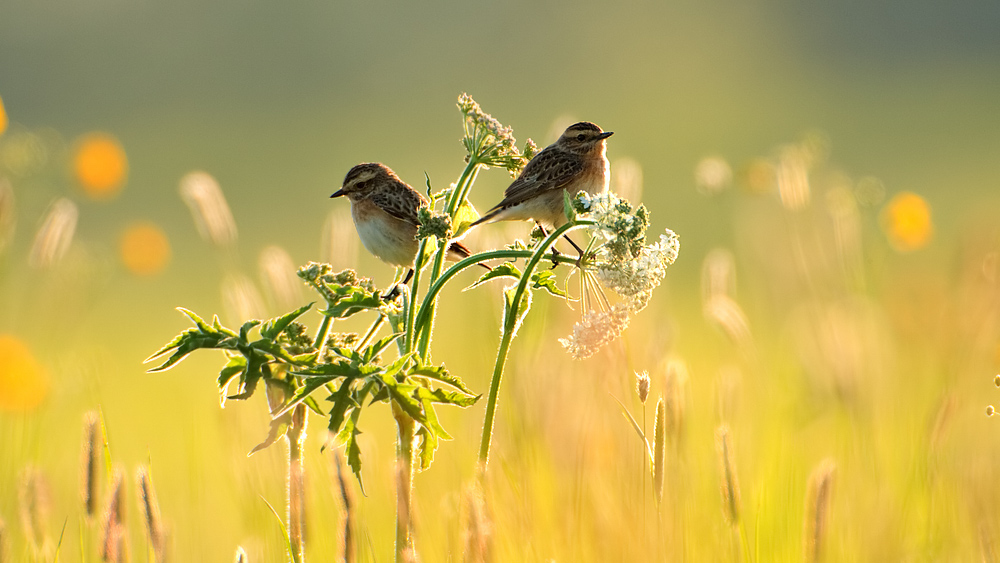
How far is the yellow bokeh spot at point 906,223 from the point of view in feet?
24.3

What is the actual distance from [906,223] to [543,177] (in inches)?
125

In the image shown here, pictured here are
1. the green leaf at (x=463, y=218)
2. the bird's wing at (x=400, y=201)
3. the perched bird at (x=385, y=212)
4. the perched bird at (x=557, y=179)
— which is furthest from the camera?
the bird's wing at (x=400, y=201)

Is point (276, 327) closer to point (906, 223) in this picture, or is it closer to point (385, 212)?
point (385, 212)

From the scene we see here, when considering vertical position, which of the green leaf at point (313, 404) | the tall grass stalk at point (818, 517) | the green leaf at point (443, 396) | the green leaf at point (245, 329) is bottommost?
the tall grass stalk at point (818, 517)

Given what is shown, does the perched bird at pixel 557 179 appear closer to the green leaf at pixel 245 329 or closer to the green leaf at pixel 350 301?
the green leaf at pixel 350 301

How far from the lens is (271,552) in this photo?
156 inches

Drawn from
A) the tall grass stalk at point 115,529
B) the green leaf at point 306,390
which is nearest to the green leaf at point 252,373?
the green leaf at point 306,390

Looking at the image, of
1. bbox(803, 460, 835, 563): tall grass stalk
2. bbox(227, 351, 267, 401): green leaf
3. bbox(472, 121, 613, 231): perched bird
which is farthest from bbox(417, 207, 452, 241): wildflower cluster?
bbox(472, 121, 613, 231): perched bird

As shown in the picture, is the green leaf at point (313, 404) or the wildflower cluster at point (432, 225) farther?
the wildflower cluster at point (432, 225)

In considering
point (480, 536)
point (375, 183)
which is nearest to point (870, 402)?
point (480, 536)

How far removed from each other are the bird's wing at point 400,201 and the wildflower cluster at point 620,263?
3.75m

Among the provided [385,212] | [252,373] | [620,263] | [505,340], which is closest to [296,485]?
[252,373]

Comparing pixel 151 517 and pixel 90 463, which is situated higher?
pixel 90 463

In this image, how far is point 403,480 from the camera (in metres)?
2.40
